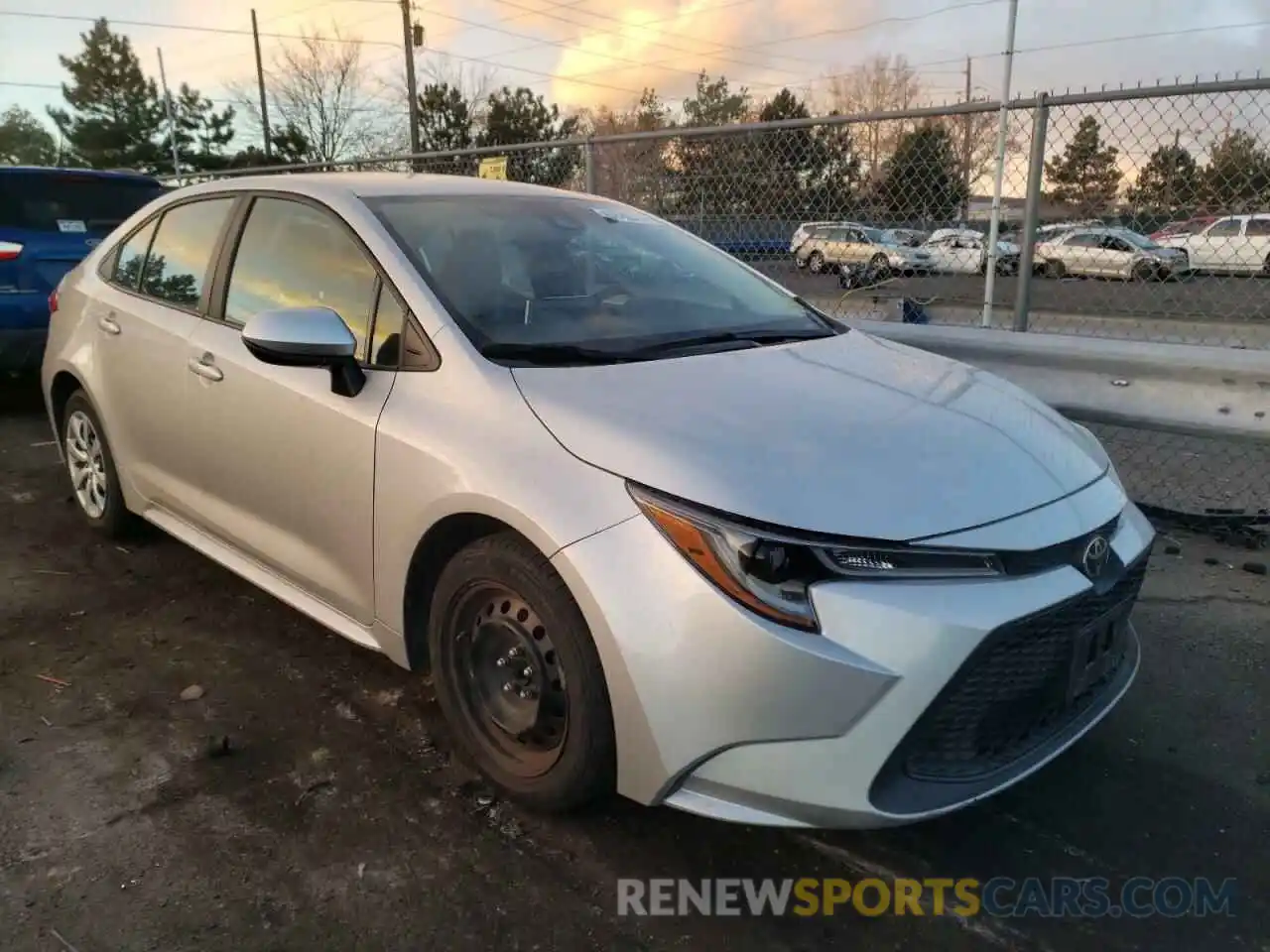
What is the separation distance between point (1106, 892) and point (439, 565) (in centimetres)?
185

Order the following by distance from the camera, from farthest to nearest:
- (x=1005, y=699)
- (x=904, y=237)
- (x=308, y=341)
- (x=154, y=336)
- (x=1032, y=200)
Result: 1. (x=904, y=237)
2. (x=1032, y=200)
3. (x=154, y=336)
4. (x=308, y=341)
5. (x=1005, y=699)

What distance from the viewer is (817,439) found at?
2262 millimetres

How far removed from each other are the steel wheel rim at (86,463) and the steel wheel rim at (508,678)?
255 centimetres

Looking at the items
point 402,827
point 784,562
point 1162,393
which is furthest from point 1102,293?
point 402,827

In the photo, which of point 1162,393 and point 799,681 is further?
point 1162,393

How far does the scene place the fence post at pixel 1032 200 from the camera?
491 cm

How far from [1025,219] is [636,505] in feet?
12.4

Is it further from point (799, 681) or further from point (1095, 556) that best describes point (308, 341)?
point (1095, 556)

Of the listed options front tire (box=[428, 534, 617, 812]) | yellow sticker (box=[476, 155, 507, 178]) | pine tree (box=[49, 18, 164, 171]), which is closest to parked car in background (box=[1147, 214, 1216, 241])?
front tire (box=[428, 534, 617, 812])

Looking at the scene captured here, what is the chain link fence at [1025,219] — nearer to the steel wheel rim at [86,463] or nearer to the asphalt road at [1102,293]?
the asphalt road at [1102,293]

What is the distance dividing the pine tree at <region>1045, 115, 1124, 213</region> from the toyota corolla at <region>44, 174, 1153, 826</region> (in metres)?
2.35

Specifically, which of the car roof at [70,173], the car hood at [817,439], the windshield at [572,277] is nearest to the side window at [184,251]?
the windshield at [572,277]

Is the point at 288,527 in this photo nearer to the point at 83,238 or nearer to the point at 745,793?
the point at 745,793

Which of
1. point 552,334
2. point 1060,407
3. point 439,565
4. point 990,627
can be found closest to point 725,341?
point 552,334
